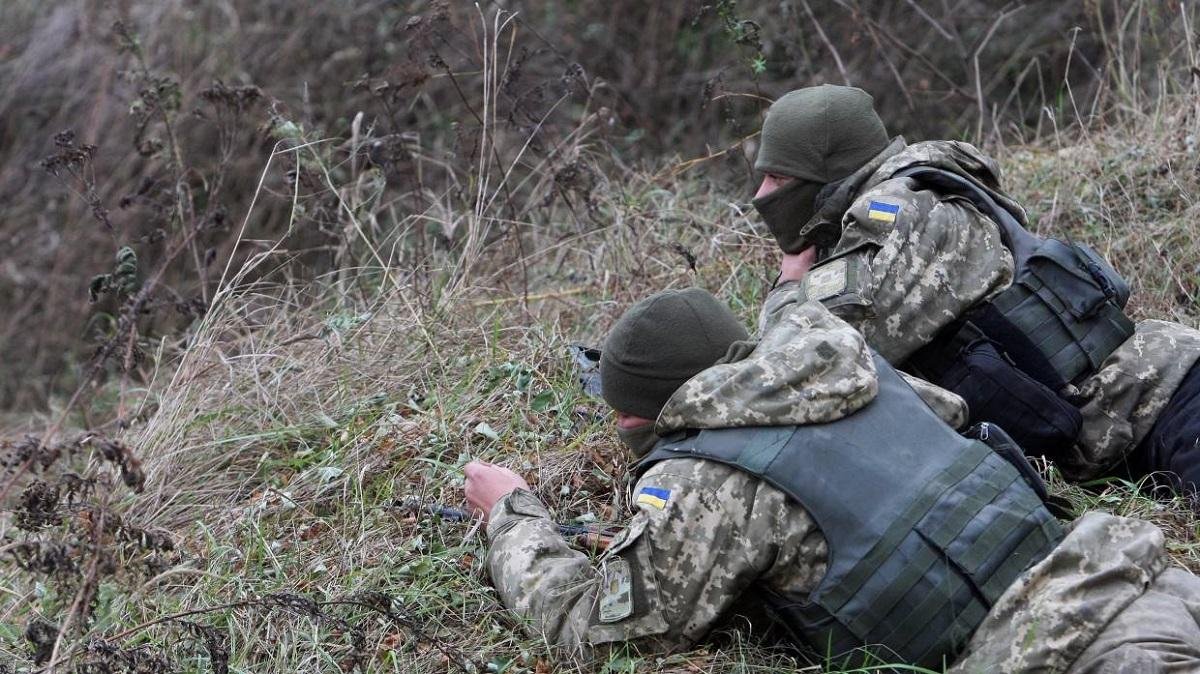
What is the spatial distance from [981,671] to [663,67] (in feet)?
24.3

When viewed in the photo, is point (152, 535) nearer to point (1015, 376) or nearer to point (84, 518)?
point (84, 518)

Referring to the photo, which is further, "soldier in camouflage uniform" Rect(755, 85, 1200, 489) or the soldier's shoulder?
"soldier in camouflage uniform" Rect(755, 85, 1200, 489)

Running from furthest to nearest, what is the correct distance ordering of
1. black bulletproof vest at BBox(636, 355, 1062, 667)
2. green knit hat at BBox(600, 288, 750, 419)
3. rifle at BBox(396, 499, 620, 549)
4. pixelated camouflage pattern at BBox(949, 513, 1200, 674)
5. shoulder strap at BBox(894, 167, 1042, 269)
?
shoulder strap at BBox(894, 167, 1042, 269), rifle at BBox(396, 499, 620, 549), green knit hat at BBox(600, 288, 750, 419), black bulletproof vest at BBox(636, 355, 1062, 667), pixelated camouflage pattern at BBox(949, 513, 1200, 674)

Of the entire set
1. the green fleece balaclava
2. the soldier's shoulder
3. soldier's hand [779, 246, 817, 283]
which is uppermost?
the green fleece balaclava

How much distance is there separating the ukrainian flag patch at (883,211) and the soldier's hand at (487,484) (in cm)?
119

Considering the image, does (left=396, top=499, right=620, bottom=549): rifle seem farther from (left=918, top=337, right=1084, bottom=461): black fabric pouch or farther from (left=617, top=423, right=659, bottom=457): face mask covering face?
(left=918, top=337, right=1084, bottom=461): black fabric pouch

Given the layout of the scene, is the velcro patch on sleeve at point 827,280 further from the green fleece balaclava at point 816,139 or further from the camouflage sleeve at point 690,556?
the camouflage sleeve at point 690,556

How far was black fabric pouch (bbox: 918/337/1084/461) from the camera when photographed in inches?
138

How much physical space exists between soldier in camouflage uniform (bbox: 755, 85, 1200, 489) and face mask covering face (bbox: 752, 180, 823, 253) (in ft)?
0.39

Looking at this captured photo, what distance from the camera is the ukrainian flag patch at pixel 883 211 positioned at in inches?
141

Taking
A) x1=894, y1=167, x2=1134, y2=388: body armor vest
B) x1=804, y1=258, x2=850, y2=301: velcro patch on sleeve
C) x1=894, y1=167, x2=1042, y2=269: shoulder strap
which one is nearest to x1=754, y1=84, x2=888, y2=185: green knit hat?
x1=894, y1=167, x2=1042, y2=269: shoulder strap

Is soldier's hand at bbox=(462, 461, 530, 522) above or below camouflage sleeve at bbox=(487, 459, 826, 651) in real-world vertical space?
below

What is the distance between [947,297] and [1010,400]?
1.05ft

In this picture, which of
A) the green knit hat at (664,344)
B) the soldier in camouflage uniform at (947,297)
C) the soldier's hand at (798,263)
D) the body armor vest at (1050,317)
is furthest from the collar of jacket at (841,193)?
the green knit hat at (664,344)
